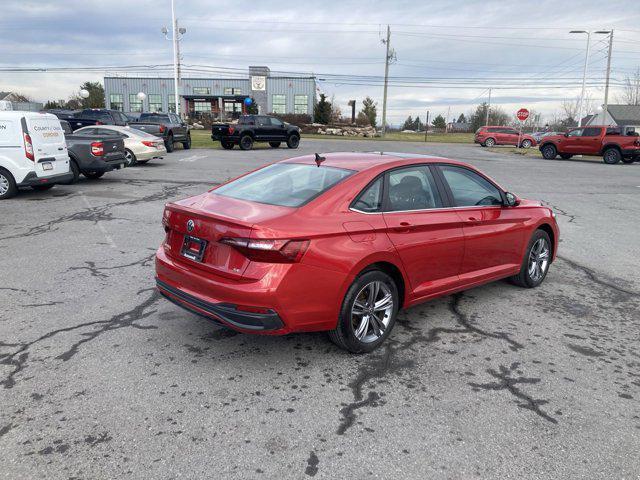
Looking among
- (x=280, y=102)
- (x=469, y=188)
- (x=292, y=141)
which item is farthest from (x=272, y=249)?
(x=280, y=102)

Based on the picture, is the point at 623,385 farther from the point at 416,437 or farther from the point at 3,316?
the point at 3,316

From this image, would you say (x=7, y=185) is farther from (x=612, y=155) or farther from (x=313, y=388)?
(x=612, y=155)

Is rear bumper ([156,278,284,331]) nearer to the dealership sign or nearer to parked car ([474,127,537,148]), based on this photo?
parked car ([474,127,537,148])

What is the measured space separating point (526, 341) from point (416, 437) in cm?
183

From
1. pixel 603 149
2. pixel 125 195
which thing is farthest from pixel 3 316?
pixel 603 149

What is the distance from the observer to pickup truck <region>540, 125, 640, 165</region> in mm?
26312

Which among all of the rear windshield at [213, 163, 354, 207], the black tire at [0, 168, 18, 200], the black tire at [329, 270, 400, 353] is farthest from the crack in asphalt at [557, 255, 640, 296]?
the black tire at [0, 168, 18, 200]

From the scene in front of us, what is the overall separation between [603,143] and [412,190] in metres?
26.9

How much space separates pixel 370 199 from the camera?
3984 mm

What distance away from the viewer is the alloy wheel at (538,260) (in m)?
5.70

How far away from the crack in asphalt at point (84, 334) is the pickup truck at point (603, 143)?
2789cm

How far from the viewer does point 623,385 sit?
3576mm

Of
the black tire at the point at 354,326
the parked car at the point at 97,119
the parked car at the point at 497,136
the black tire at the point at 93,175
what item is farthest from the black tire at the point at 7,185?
the parked car at the point at 497,136

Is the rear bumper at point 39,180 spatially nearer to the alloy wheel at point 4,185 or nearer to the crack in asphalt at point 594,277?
the alloy wheel at point 4,185
